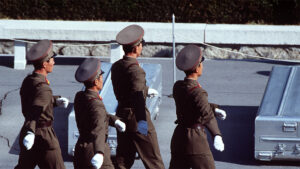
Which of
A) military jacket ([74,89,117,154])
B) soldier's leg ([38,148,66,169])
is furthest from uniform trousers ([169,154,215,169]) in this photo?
soldier's leg ([38,148,66,169])

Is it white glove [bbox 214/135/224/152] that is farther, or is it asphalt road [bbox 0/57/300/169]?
asphalt road [bbox 0/57/300/169]

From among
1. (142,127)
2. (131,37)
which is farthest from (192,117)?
(131,37)

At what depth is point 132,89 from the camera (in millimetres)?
7570

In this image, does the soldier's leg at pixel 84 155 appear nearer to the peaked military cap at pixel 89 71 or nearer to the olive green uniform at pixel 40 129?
the olive green uniform at pixel 40 129

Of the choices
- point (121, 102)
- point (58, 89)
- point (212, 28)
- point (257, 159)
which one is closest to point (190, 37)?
point (212, 28)

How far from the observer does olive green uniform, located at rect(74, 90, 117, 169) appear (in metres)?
6.82

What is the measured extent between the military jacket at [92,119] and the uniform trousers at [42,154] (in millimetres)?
479

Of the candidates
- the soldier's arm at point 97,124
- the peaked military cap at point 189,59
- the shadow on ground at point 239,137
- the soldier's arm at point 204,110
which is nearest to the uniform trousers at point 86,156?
the soldier's arm at point 97,124

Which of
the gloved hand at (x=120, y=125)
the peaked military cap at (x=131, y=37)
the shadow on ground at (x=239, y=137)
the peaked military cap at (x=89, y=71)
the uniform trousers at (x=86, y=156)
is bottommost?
the shadow on ground at (x=239, y=137)

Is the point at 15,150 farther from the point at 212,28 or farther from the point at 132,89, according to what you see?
the point at 212,28

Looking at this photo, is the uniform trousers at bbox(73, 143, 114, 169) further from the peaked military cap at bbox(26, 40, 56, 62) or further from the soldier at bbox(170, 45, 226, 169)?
the peaked military cap at bbox(26, 40, 56, 62)

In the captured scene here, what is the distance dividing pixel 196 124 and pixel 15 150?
114 inches

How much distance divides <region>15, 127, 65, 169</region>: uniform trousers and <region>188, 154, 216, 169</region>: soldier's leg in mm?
1204

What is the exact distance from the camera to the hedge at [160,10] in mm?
14273
